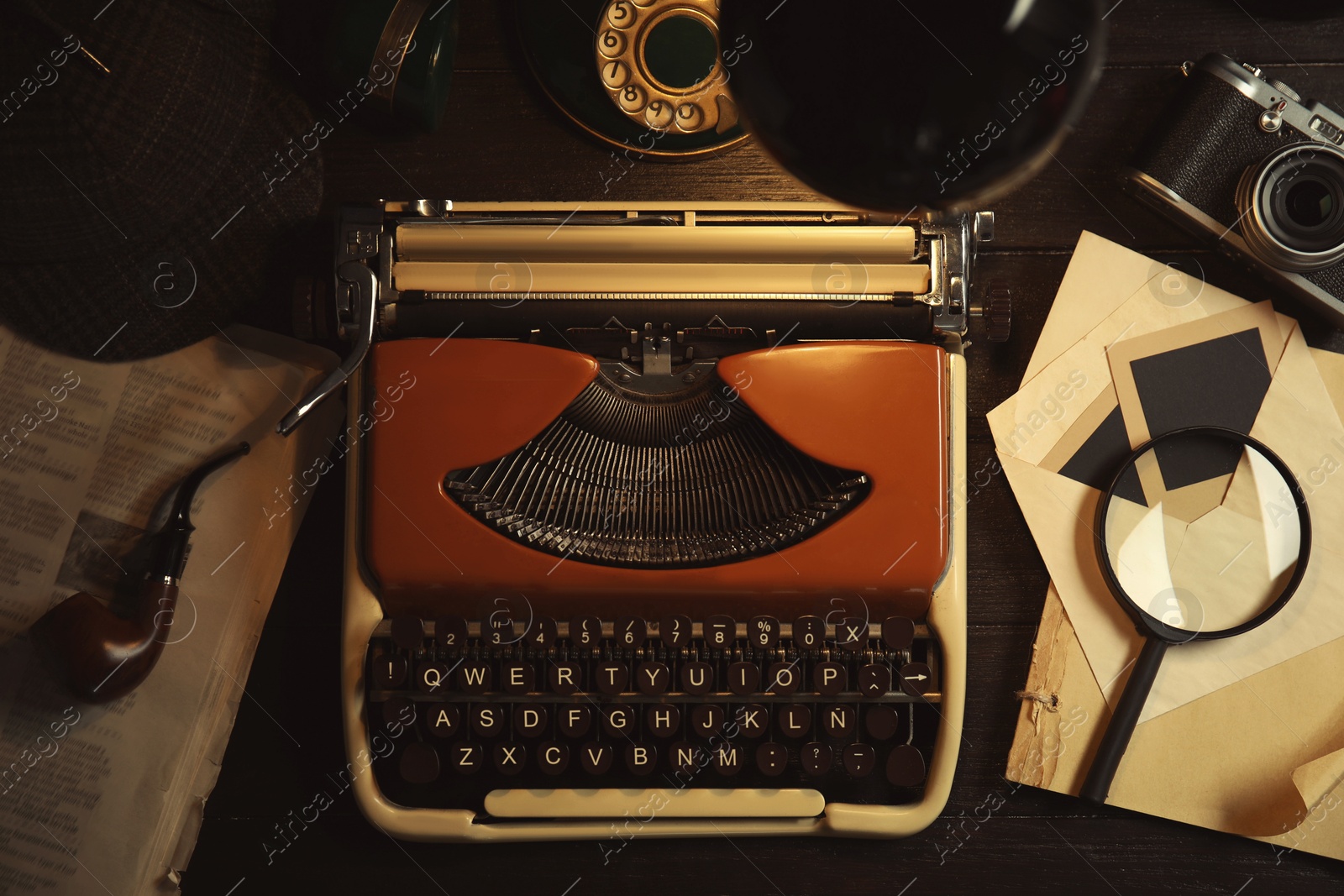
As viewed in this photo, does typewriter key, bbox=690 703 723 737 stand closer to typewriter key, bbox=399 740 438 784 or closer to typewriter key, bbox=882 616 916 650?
typewriter key, bbox=882 616 916 650

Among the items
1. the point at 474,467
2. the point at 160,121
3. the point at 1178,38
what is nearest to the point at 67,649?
the point at 474,467

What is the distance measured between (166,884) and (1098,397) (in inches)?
58.7

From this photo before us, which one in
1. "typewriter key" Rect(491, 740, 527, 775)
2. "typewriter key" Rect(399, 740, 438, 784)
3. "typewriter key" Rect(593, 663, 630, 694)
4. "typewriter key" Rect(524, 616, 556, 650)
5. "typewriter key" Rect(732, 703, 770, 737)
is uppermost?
"typewriter key" Rect(524, 616, 556, 650)

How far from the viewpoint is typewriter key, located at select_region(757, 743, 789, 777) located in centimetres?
119

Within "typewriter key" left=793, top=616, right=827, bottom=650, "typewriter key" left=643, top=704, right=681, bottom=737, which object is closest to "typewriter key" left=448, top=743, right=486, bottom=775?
"typewriter key" left=643, top=704, right=681, bottom=737

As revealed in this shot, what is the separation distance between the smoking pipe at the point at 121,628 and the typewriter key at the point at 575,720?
1.84 feet

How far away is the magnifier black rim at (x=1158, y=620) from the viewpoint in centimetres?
128

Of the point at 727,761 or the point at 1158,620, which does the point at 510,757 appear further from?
the point at 1158,620

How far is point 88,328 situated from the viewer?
1.33m

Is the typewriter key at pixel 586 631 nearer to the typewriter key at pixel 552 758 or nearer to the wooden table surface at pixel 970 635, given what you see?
the typewriter key at pixel 552 758

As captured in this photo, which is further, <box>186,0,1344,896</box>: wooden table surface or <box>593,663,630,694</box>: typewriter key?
<box>186,0,1344,896</box>: wooden table surface

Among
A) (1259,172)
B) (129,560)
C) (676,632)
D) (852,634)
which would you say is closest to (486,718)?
(676,632)

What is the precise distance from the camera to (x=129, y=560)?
1.32 meters

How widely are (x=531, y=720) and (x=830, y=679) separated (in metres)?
0.38
